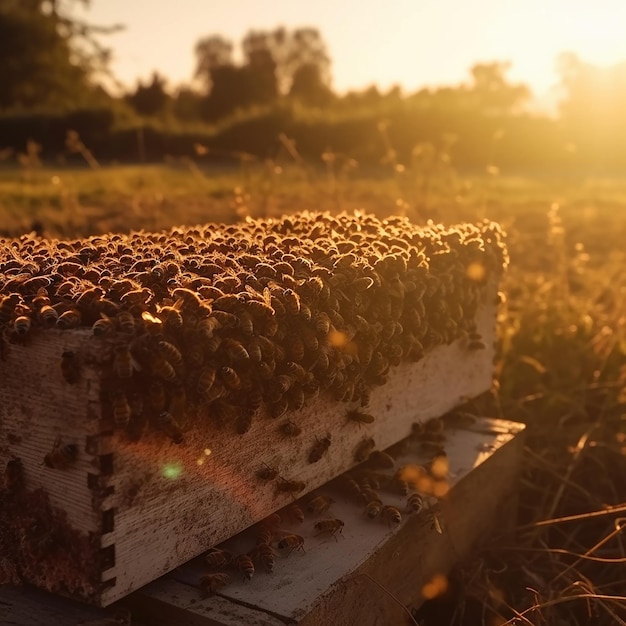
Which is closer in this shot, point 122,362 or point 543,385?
point 122,362

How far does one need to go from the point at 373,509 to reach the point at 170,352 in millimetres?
1241

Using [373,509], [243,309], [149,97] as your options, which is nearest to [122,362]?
[243,309]

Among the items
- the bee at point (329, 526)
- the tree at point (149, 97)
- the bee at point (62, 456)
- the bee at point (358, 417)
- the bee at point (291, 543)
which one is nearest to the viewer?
the bee at point (62, 456)

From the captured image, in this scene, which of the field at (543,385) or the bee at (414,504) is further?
the field at (543,385)

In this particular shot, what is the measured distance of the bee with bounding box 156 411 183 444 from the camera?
2184mm

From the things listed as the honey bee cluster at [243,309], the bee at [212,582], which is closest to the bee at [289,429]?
the honey bee cluster at [243,309]

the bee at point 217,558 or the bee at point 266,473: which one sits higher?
the bee at point 266,473

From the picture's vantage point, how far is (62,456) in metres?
2.14

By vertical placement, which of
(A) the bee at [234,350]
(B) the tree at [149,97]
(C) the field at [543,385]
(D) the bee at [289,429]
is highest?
(B) the tree at [149,97]

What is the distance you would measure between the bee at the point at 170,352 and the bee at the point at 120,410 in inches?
6.5

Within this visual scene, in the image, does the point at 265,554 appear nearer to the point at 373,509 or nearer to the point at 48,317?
the point at 373,509

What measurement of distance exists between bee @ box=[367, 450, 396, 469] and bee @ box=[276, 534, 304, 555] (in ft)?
2.49

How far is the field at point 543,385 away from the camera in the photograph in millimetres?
3482

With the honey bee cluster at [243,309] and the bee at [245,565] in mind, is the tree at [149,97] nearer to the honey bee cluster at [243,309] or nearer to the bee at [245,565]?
the honey bee cluster at [243,309]
